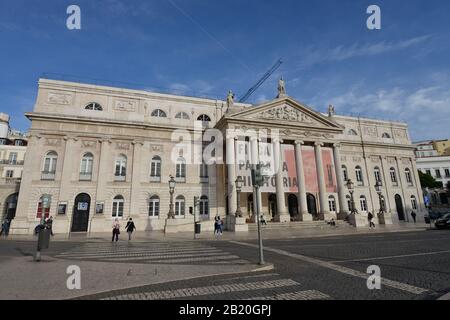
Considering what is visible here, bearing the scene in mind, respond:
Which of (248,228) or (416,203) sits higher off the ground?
(416,203)

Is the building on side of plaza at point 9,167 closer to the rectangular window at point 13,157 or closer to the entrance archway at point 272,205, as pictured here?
the rectangular window at point 13,157

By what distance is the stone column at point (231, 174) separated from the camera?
2742 cm

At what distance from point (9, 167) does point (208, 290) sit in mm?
52843

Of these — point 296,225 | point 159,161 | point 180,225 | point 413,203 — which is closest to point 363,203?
point 413,203

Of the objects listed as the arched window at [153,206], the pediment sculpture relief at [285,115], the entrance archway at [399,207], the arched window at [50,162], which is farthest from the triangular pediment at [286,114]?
the arched window at [50,162]

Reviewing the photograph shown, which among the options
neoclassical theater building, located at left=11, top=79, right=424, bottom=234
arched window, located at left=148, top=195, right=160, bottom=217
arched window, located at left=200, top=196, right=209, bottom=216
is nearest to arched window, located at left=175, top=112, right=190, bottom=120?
neoclassical theater building, located at left=11, top=79, right=424, bottom=234

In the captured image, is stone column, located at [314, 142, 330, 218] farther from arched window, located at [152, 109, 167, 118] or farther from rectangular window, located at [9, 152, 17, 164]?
rectangular window, located at [9, 152, 17, 164]

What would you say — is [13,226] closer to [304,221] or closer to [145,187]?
[145,187]

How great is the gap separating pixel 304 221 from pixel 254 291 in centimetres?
2386

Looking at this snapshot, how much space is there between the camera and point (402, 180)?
131 ft

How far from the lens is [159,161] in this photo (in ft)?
99.1

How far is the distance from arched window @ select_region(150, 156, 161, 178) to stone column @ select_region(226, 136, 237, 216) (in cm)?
812

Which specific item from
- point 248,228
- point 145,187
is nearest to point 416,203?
point 248,228
